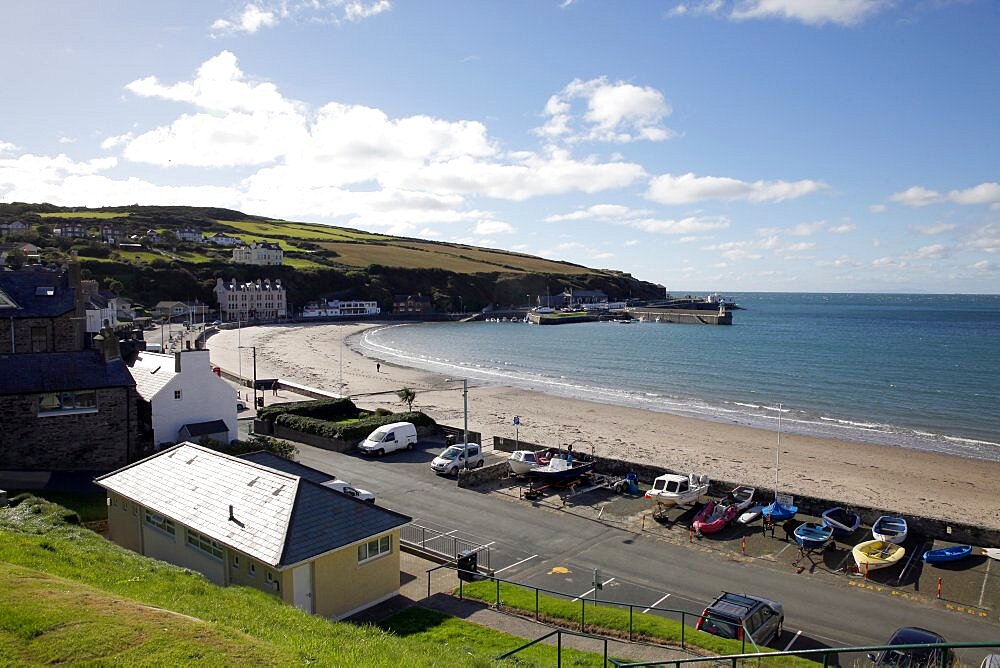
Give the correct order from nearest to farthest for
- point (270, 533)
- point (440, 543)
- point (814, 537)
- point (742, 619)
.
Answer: point (742, 619) < point (270, 533) < point (440, 543) < point (814, 537)

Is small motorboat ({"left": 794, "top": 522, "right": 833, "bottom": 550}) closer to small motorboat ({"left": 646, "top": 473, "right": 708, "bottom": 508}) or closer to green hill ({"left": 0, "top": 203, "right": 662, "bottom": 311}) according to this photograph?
small motorboat ({"left": 646, "top": 473, "right": 708, "bottom": 508})

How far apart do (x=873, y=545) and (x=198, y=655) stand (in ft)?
65.2

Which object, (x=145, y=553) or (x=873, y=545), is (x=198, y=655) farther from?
(x=873, y=545)

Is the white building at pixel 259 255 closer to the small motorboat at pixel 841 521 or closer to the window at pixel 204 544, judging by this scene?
the window at pixel 204 544

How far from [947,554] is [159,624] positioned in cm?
2133

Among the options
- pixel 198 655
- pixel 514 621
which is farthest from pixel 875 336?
pixel 198 655

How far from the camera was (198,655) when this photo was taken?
26.7 feet

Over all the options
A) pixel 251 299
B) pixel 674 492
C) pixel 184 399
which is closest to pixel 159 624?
pixel 674 492

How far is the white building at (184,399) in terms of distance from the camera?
28125mm

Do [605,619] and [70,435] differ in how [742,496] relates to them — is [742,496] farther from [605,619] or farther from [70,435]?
[70,435]

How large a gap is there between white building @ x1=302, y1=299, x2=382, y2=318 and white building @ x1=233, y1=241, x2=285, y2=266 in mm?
18055

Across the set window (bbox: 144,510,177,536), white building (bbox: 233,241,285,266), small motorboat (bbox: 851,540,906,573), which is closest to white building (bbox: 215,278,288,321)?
white building (bbox: 233,241,285,266)

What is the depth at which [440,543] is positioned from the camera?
20594 millimetres

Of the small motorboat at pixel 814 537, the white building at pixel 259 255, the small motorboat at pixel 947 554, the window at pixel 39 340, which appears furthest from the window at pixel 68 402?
the white building at pixel 259 255
